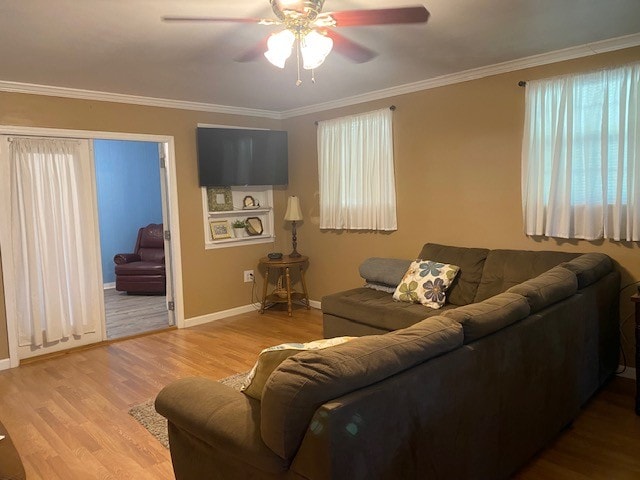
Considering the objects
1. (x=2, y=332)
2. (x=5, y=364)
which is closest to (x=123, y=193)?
(x=2, y=332)

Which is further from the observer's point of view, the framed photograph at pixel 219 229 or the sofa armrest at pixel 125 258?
the sofa armrest at pixel 125 258

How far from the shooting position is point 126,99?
15.3 feet

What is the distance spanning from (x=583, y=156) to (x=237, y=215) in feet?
12.1

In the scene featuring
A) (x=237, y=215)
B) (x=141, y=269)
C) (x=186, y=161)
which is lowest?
(x=141, y=269)

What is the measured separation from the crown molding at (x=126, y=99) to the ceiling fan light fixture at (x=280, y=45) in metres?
2.77

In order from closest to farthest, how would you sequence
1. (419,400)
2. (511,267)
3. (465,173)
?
(419,400) → (511,267) → (465,173)

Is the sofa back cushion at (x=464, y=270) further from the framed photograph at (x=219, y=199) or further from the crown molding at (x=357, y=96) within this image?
the framed photograph at (x=219, y=199)

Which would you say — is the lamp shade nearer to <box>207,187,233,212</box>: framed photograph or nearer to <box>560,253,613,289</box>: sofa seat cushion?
<box>207,187,233,212</box>: framed photograph

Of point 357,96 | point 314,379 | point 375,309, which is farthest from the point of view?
point 357,96

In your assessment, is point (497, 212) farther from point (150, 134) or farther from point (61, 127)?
point (61, 127)

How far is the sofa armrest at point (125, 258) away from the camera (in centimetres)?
716

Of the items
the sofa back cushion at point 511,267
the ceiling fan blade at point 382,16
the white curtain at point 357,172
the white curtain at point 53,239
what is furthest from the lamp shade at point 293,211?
the ceiling fan blade at point 382,16

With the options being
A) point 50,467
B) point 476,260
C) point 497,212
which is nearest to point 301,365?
point 50,467

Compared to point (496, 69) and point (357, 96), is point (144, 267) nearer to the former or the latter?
point (357, 96)
